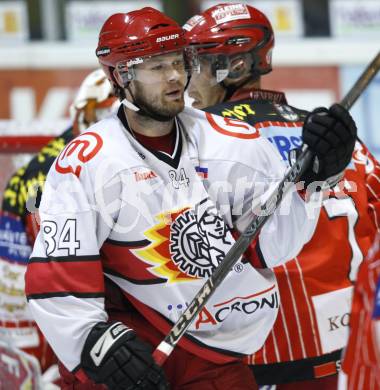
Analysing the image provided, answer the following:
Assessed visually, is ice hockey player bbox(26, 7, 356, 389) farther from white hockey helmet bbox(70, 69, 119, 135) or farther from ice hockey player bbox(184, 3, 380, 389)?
white hockey helmet bbox(70, 69, 119, 135)

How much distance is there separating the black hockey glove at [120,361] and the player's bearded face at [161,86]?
54 centimetres

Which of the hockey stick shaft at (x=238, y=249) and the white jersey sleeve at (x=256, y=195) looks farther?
the white jersey sleeve at (x=256, y=195)

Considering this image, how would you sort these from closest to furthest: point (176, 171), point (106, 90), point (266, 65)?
1. point (176, 171)
2. point (266, 65)
3. point (106, 90)

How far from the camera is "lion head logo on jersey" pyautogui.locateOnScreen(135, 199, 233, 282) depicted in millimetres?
2590

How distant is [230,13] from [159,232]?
1.05m

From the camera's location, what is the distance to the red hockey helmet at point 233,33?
3.36 meters

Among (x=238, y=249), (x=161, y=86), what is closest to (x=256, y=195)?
(x=238, y=249)

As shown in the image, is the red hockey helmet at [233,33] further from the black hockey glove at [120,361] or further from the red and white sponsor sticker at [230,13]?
the black hockey glove at [120,361]

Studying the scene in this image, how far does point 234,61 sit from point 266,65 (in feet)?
0.40

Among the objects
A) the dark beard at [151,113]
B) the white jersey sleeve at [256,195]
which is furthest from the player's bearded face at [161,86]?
the white jersey sleeve at [256,195]

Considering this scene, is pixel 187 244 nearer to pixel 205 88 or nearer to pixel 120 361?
pixel 120 361

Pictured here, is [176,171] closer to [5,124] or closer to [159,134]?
[159,134]

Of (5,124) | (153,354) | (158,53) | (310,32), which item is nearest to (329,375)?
(153,354)

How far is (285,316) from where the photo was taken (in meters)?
3.18
